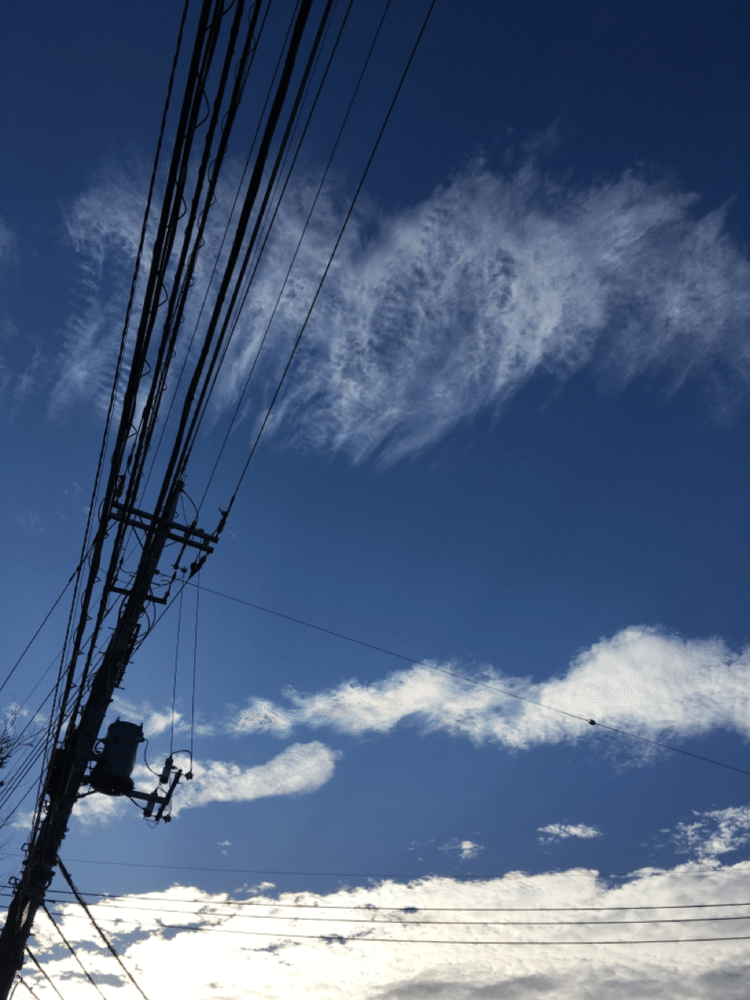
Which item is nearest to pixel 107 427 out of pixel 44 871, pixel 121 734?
pixel 121 734

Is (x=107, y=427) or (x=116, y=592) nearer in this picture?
(x=107, y=427)

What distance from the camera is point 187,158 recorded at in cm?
429

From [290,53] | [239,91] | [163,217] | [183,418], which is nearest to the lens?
[290,53]

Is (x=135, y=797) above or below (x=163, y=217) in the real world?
below

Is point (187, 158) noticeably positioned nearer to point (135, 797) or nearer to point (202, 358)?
point (202, 358)

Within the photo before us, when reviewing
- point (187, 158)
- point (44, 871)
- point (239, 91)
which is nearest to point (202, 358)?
point (187, 158)

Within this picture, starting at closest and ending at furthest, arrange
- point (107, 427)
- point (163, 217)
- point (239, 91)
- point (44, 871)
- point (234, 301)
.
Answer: point (239, 91) < point (163, 217) < point (234, 301) < point (107, 427) < point (44, 871)

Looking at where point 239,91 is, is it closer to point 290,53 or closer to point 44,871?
point 290,53

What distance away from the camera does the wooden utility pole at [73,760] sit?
9508 millimetres

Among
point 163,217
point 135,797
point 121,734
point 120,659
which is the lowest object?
point 135,797

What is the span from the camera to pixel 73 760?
34.3 feet

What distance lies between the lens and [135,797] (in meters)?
10.8

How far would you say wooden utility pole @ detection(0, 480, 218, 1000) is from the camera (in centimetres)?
951

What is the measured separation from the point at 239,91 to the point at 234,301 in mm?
1425
